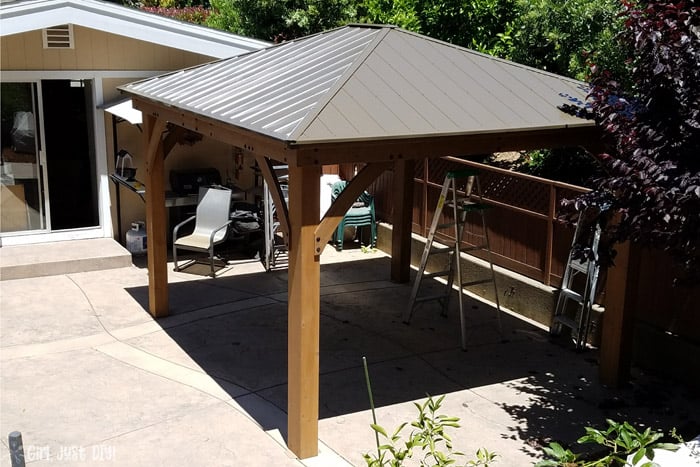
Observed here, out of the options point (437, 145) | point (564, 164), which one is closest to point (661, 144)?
point (437, 145)

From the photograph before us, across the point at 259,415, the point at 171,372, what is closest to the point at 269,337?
the point at 171,372

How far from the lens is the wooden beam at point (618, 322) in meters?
7.39

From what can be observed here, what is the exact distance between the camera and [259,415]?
6.79 m

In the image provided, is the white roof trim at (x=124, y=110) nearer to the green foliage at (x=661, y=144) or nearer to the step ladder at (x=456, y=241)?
the step ladder at (x=456, y=241)

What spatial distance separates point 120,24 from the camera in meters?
10.6

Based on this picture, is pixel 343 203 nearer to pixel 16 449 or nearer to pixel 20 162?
pixel 16 449

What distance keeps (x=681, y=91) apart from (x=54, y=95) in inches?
335

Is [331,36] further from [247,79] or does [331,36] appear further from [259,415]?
[259,415]

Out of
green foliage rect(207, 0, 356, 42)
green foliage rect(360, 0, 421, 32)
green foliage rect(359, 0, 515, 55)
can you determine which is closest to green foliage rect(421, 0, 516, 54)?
green foliage rect(359, 0, 515, 55)

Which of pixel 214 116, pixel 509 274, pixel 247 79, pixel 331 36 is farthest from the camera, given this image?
pixel 509 274

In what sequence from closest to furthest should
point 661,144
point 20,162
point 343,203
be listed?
point 661,144, point 343,203, point 20,162

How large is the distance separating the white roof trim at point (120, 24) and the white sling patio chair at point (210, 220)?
200 centimetres

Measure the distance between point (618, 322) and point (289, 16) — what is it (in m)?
9.58

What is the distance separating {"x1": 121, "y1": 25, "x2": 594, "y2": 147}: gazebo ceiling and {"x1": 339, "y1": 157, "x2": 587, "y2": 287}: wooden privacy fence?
1773mm
